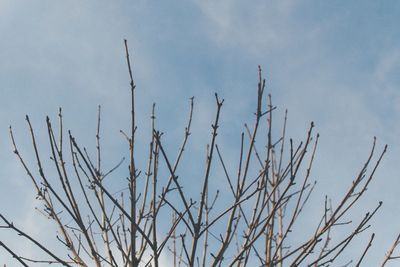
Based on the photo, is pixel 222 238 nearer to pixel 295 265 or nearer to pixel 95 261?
pixel 295 265

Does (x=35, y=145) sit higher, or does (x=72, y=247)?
(x=35, y=145)

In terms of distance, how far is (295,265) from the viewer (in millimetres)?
2453

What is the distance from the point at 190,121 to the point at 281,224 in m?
1.77

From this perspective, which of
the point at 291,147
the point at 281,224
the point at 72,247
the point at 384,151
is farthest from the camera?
the point at 281,224

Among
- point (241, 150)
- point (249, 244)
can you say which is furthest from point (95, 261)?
point (241, 150)

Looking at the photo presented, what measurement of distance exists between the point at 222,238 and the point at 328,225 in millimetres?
626

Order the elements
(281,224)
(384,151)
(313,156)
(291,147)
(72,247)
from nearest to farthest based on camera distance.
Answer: (291,147) < (384,151) < (313,156) < (72,247) < (281,224)

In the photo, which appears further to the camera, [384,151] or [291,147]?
[384,151]

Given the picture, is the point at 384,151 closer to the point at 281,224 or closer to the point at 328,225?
the point at 328,225

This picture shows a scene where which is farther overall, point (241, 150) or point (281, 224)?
point (281, 224)

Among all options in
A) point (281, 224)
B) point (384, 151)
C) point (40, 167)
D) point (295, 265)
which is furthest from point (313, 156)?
point (40, 167)

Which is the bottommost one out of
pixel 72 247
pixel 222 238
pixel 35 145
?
pixel 222 238

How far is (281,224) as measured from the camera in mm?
4156

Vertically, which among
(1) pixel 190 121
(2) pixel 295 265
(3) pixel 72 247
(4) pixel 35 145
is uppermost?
(1) pixel 190 121
